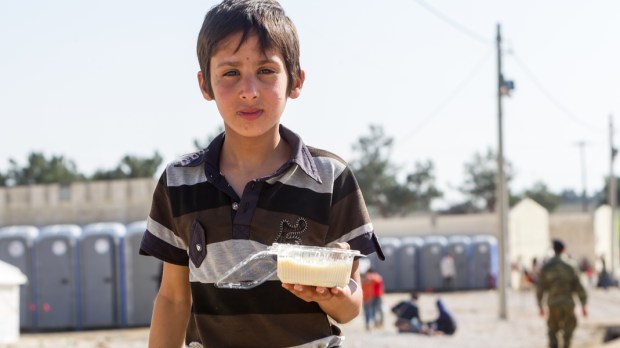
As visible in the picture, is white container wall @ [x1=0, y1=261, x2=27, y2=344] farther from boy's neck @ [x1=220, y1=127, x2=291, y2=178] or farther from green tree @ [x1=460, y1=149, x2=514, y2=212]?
green tree @ [x1=460, y1=149, x2=514, y2=212]

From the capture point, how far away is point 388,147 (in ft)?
281

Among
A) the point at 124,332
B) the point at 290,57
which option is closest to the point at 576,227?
the point at 124,332

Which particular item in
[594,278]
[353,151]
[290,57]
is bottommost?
[594,278]

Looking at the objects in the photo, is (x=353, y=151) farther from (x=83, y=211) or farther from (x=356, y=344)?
(x=356, y=344)

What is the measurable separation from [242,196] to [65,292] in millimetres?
19869

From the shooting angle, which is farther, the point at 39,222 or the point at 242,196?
the point at 39,222

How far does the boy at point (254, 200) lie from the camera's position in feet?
7.91

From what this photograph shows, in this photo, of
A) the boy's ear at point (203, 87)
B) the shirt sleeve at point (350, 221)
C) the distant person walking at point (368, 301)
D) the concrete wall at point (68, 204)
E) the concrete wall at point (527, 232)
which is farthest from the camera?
the concrete wall at point (527, 232)

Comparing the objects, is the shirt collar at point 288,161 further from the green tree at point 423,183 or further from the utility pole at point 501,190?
the green tree at point 423,183

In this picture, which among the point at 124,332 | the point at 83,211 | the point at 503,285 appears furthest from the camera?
the point at 83,211

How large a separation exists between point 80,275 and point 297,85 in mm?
19677

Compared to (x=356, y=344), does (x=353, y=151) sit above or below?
above

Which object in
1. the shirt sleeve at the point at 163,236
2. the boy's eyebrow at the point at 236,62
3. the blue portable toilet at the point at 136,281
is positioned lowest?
the blue portable toilet at the point at 136,281

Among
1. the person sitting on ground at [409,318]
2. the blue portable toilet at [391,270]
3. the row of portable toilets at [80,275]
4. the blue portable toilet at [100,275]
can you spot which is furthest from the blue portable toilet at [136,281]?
the blue portable toilet at [391,270]
